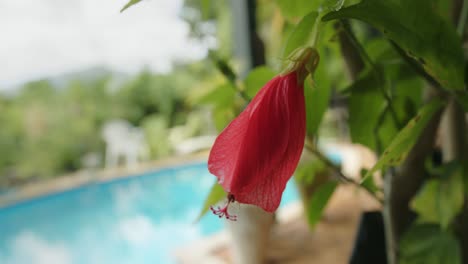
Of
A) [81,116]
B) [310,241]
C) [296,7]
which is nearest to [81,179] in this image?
[81,116]

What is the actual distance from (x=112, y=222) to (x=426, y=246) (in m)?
3.30

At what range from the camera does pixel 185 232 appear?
2891 millimetres

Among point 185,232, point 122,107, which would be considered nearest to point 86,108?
point 122,107

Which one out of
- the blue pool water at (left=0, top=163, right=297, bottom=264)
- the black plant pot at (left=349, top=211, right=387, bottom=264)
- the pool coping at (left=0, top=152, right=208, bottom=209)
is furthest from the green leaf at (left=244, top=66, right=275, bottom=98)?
the pool coping at (left=0, top=152, right=208, bottom=209)

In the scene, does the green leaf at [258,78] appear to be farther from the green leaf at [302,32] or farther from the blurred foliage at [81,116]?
the blurred foliage at [81,116]

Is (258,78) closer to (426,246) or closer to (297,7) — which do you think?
(297,7)

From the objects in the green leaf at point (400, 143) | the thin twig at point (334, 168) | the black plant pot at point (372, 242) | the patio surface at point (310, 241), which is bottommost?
the patio surface at point (310, 241)

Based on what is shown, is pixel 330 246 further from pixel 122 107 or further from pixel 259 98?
pixel 122 107

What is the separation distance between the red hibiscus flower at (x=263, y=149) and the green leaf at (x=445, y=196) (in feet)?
0.55

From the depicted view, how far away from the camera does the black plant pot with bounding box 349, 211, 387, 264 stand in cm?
40

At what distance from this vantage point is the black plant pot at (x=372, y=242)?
1.33ft

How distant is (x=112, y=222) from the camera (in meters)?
3.25

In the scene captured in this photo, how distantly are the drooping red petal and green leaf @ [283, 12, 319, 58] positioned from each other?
0.13 feet

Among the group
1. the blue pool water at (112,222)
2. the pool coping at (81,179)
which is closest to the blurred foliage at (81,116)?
the pool coping at (81,179)
